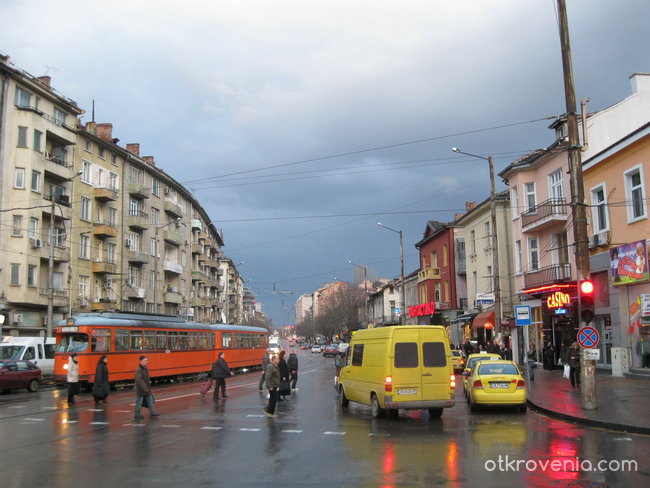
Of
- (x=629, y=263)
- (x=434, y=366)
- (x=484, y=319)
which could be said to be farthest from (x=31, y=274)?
(x=629, y=263)

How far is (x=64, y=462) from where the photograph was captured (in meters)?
10.3

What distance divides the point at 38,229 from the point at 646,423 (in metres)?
39.0

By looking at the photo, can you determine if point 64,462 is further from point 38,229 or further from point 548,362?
point 38,229

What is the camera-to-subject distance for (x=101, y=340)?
28.2 meters

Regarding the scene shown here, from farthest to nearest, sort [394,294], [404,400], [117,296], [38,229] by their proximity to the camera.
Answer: [394,294]
[117,296]
[38,229]
[404,400]

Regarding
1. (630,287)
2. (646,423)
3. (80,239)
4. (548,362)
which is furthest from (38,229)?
(646,423)

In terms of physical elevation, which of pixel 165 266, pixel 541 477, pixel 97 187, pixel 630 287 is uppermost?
pixel 97 187

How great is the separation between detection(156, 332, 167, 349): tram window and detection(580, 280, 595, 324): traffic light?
74.1 ft

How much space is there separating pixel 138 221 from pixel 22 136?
1599 centimetres

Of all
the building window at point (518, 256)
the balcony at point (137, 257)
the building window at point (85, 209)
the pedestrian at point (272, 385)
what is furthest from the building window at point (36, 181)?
the building window at point (518, 256)

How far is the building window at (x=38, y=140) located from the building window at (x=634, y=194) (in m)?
36.4

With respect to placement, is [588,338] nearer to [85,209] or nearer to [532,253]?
[532,253]

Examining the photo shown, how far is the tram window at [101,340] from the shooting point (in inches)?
1094

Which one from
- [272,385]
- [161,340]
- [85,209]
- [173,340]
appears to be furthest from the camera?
[85,209]
